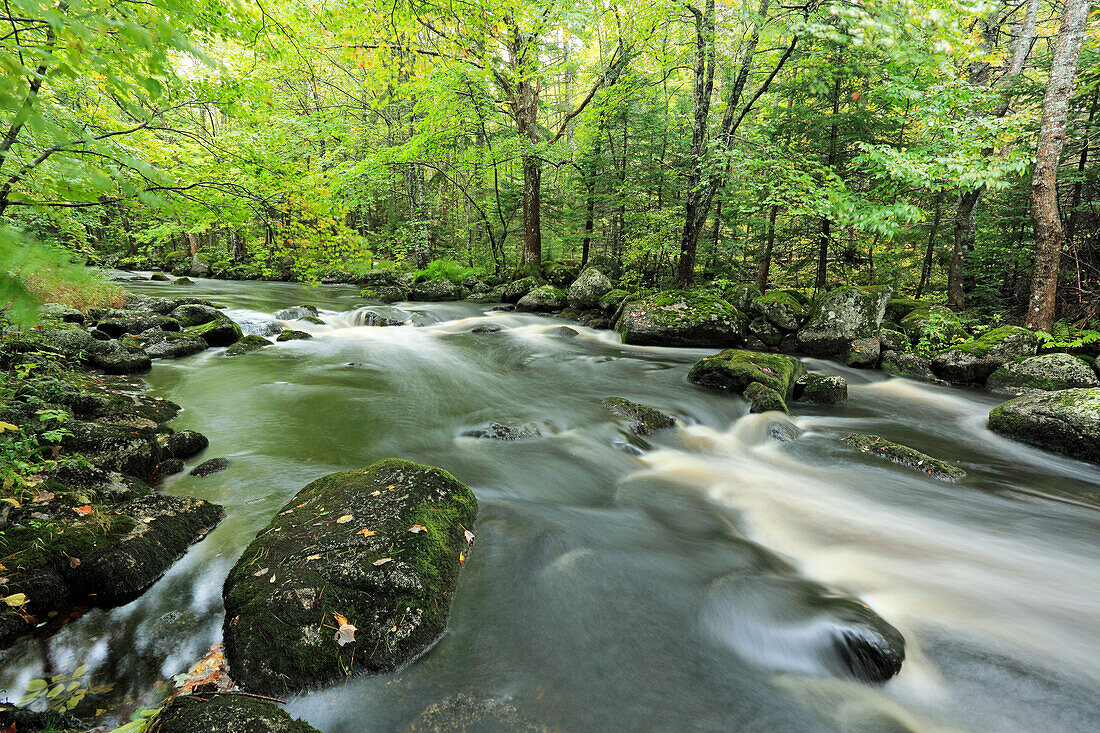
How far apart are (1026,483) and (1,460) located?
31.6 ft

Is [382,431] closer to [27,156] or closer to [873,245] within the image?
[27,156]

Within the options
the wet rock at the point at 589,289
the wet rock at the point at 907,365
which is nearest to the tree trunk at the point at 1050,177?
the wet rock at the point at 907,365

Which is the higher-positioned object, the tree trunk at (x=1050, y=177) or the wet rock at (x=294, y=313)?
the tree trunk at (x=1050, y=177)

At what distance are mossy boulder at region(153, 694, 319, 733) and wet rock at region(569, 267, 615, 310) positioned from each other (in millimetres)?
13323

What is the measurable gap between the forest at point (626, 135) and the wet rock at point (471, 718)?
2.47 metres

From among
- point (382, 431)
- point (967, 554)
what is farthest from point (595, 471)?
point (967, 554)

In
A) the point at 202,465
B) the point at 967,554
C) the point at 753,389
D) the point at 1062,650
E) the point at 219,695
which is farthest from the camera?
the point at 753,389

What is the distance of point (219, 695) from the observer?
6.33ft

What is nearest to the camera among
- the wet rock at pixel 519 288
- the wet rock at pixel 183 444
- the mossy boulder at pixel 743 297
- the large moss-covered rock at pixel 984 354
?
the wet rock at pixel 183 444

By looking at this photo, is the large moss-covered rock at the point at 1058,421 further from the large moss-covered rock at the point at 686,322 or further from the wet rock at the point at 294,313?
the wet rock at the point at 294,313

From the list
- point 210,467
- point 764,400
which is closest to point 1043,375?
point 764,400

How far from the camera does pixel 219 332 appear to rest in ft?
30.7

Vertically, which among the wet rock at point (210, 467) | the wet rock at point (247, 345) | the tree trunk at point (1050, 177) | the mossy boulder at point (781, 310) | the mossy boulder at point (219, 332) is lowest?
the wet rock at point (210, 467)

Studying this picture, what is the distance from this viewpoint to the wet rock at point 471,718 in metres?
2.23
